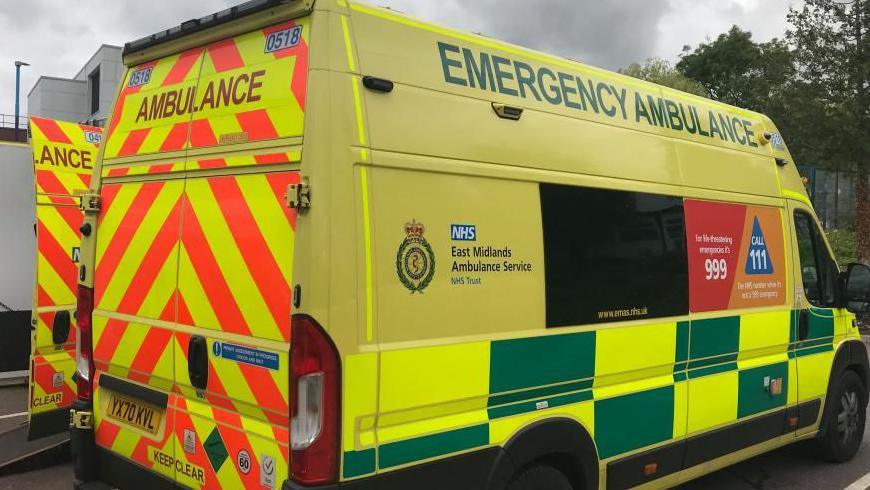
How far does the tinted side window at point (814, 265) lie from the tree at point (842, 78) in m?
9.97

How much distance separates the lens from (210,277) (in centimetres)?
286

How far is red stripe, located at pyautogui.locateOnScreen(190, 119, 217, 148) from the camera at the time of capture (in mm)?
2936

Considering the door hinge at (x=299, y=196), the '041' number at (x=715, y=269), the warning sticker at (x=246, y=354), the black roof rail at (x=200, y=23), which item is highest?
the black roof rail at (x=200, y=23)

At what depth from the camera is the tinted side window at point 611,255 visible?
10.6 ft

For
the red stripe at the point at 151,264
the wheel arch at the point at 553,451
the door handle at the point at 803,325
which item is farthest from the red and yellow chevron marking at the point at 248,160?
the door handle at the point at 803,325

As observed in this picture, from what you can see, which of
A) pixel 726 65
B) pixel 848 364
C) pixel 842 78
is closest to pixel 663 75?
pixel 726 65

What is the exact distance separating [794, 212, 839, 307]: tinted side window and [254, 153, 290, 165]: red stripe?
13.2 feet

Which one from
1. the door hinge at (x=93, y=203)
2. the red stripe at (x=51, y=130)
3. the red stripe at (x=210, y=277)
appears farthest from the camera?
the red stripe at (x=51, y=130)

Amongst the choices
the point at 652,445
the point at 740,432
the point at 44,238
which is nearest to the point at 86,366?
the point at 44,238

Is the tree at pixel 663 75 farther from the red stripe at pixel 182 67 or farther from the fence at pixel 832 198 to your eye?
the red stripe at pixel 182 67

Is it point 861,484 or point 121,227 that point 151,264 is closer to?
point 121,227

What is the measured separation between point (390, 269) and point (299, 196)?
434mm

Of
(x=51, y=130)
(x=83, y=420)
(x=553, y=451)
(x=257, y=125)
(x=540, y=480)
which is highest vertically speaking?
(x=51, y=130)

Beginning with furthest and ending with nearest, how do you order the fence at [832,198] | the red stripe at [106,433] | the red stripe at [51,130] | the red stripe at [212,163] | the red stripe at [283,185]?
the fence at [832,198]
the red stripe at [51,130]
the red stripe at [106,433]
the red stripe at [212,163]
the red stripe at [283,185]
